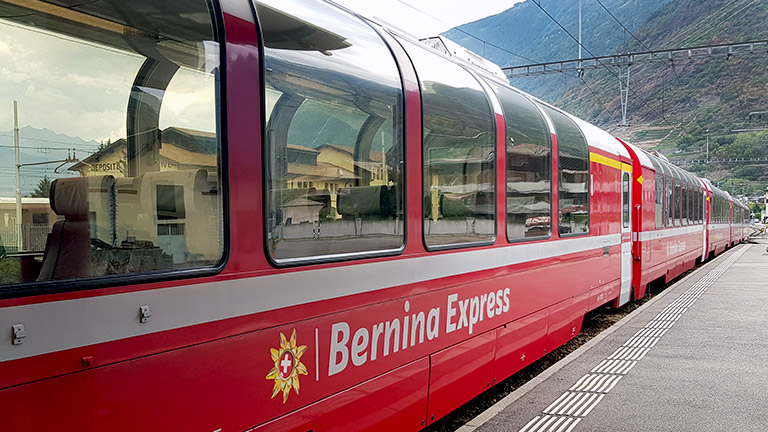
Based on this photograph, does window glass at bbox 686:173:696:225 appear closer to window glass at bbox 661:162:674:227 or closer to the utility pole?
window glass at bbox 661:162:674:227

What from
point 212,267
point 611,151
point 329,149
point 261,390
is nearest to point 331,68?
point 329,149

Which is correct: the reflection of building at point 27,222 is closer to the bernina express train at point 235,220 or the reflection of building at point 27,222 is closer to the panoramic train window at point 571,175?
the bernina express train at point 235,220

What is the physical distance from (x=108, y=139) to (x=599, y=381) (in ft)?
17.5

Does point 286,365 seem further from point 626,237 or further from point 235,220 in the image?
point 626,237

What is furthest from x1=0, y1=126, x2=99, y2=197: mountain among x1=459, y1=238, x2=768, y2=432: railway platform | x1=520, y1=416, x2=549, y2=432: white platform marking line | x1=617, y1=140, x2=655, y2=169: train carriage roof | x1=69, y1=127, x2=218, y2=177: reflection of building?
x1=617, y1=140, x2=655, y2=169: train carriage roof

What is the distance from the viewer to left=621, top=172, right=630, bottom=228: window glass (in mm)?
10008

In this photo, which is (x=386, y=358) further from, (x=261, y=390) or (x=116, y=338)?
(x=116, y=338)

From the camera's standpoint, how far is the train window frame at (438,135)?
4.32m

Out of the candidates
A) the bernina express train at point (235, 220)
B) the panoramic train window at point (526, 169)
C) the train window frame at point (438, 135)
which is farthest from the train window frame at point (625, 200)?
the bernina express train at point (235, 220)

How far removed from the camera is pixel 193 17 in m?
2.67

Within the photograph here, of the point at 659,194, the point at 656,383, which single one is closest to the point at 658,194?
the point at 659,194

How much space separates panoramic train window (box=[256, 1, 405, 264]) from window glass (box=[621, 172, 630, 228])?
22.9 ft

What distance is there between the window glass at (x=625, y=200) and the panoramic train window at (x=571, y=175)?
7.40 feet

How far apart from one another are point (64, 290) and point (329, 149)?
1.68 m
